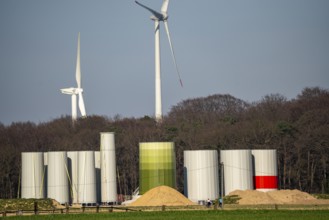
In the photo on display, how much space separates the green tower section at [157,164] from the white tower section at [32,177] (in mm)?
11034

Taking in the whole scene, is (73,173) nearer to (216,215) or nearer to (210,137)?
(210,137)

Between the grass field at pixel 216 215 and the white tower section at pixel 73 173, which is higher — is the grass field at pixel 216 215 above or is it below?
below

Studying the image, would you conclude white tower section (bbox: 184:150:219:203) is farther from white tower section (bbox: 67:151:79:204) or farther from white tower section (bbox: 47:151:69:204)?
white tower section (bbox: 47:151:69:204)

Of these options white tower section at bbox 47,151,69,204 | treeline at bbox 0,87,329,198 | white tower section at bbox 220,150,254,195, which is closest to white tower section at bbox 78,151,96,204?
white tower section at bbox 47,151,69,204

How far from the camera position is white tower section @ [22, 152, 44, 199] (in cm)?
9831

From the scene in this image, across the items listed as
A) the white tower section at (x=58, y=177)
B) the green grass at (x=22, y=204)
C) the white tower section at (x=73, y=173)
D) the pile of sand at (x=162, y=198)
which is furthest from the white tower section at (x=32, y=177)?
the pile of sand at (x=162, y=198)

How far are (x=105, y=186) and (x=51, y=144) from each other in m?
38.9

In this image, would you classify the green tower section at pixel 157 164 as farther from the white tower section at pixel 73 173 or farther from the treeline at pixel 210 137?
the treeline at pixel 210 137

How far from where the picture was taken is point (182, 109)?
175375mm

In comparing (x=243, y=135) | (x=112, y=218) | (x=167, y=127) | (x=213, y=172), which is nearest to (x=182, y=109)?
(x=167, y=127)

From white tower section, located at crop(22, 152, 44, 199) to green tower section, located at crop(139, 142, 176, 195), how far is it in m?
11.0

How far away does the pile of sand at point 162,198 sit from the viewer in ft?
291

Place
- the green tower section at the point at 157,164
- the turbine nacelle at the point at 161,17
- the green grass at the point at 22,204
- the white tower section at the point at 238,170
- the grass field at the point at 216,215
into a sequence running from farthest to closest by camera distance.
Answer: the turbine nacelle at the point at 161,17
the white tower section at the point at 238,170
the green tower section at the point at 157,164
the green grass at the point at 22,204
the grass field at the point at 216,215

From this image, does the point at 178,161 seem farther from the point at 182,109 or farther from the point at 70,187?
the point at 182,109
